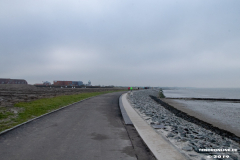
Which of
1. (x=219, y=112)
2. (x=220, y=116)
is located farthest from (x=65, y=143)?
(x=219, y=112)

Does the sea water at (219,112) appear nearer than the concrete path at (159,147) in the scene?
No

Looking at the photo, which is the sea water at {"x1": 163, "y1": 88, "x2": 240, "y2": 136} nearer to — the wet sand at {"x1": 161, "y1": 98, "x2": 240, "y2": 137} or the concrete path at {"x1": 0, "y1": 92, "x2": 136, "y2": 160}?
the wet sand at {"x1": 161, "y1": 98, "x2": 240, "y2": 137}

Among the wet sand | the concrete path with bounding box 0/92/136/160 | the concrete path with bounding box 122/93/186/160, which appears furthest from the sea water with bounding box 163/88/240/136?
the concrete path with bounding box 0/92/136/160

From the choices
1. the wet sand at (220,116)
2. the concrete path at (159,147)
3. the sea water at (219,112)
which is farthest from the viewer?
the sea water at (219,112)

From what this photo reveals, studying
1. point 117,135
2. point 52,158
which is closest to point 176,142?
point 117,135

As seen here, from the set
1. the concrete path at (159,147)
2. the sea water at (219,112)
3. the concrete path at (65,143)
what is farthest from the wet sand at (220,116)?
the concrete path at (65,143)

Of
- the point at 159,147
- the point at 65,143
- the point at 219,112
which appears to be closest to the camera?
the point at 159,147

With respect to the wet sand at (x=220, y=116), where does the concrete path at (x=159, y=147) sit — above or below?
above

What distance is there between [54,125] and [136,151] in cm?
496

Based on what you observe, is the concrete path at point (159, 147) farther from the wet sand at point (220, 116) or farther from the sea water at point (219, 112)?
the sea water at point (219, 112)

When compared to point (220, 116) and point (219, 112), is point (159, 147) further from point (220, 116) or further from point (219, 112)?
point (219, 112)

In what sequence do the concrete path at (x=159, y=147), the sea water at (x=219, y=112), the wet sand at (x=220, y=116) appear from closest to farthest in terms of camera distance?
the concrete path at (x=159, y=147) < the wet sand at (x=220, y=116) < the sea water at (x=219, y=112)

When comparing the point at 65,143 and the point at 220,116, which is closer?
the point at 65,143

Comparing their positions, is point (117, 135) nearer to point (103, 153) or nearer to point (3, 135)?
point (103, 153)
